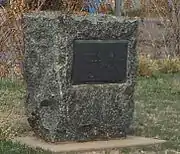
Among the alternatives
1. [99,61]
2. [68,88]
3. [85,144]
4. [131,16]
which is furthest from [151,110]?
[131,16]

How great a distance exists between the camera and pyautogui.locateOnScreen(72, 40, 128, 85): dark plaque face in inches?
294

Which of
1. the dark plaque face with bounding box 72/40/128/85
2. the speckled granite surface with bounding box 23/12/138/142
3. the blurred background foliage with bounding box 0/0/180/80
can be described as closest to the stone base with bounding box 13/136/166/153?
the speckled granite surface with bounding box 23/12/138/142

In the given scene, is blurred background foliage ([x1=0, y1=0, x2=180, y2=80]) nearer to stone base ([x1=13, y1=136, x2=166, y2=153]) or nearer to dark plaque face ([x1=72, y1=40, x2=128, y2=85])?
dark plaque face ([x1=72, y1=40, x2=128, y2=85])

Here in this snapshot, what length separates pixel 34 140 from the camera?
757cm

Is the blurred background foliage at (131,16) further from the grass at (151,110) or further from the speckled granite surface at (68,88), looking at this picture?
the speckled granite surface at (68,88)

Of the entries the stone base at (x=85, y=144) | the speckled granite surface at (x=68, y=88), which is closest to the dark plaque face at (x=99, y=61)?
the speckled granite surface at (x=68, y=88)

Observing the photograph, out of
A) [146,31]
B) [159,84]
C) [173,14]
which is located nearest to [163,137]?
[159,84]

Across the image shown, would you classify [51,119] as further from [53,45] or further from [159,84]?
[159,84]

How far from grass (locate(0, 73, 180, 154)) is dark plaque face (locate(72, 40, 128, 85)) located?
0.84 metres

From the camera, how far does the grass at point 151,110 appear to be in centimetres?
755

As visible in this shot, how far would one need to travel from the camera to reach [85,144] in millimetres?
7480

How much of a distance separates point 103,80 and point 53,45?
717 mm

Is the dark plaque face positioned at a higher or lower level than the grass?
higher

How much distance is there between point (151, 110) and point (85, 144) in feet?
8.02
